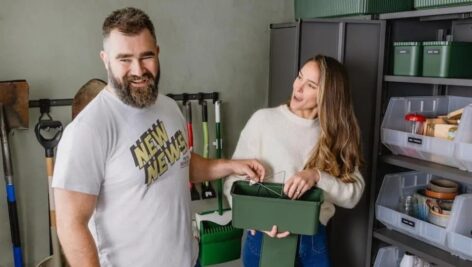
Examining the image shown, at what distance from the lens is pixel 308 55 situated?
2557mm

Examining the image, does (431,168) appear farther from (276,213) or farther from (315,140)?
(276,213)

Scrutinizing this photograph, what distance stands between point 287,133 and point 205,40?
1092mm

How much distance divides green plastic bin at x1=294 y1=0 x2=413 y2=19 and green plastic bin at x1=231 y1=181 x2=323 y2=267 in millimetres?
1096

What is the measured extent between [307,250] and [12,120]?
4.94 ft

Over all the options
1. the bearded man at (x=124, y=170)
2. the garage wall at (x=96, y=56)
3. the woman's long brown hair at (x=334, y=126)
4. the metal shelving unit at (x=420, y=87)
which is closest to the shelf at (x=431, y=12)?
the metal shelving unit at (x=420, y=87)

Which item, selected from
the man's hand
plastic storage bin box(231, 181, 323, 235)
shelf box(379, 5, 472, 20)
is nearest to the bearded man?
plastic storage bin box(231, 181, 323, 235)

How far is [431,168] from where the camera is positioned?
7.37 ft

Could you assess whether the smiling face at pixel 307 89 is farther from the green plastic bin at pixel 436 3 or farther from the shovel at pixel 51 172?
the shovel at pixel 51 172

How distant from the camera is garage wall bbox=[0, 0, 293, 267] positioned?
2355 millimetres

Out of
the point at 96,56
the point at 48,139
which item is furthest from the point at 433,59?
the point at 48,139

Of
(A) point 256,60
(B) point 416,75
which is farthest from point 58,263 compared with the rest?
(B) point 416,75

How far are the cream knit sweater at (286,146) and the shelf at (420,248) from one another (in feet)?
2.03

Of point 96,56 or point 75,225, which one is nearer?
point 75,225

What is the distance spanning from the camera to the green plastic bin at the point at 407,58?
2318 millimetres
